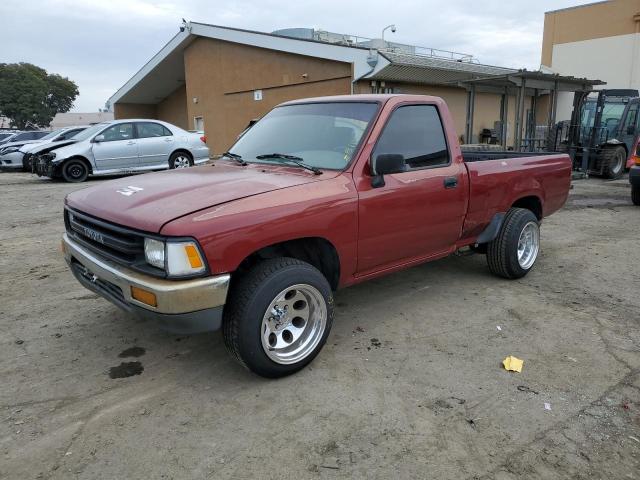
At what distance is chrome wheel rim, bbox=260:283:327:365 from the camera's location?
3209mm

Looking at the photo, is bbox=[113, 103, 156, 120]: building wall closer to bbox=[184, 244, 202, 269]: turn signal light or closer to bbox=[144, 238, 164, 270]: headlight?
bbox=[144, 238, 164, 270]: headlight

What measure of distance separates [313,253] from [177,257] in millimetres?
1113

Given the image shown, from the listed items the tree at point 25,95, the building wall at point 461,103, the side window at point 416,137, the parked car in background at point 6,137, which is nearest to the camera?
the side window at point 416,137

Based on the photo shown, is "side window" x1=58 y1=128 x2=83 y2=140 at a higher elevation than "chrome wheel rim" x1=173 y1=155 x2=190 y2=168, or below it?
higher

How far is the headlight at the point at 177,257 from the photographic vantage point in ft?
8.99

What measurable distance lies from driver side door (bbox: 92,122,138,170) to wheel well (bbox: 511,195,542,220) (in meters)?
10.7

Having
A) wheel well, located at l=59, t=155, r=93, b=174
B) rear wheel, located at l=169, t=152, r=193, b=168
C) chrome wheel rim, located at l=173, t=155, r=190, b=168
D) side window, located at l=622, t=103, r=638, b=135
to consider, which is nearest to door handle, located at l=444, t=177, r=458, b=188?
rear wheel, located at l=169, t=152, r=193, b=168

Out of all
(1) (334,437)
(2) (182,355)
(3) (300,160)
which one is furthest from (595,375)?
(2) (182,355)

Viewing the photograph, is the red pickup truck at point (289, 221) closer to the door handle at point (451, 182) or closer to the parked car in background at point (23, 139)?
the door handle at point (451, 182)

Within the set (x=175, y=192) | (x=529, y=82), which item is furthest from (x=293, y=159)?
(x=529, y=82)

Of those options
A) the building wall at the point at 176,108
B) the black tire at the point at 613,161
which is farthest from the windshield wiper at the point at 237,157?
the building wall at the point at 176,108

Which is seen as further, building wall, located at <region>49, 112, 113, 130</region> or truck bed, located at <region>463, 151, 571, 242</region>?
building wall, located at <region>49, 112, 113, 130</region>

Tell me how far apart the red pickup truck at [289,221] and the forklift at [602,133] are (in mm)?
11593

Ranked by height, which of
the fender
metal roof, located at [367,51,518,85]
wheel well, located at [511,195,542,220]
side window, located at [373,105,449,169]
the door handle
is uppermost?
metal roof, located at [367,51,518,85]
